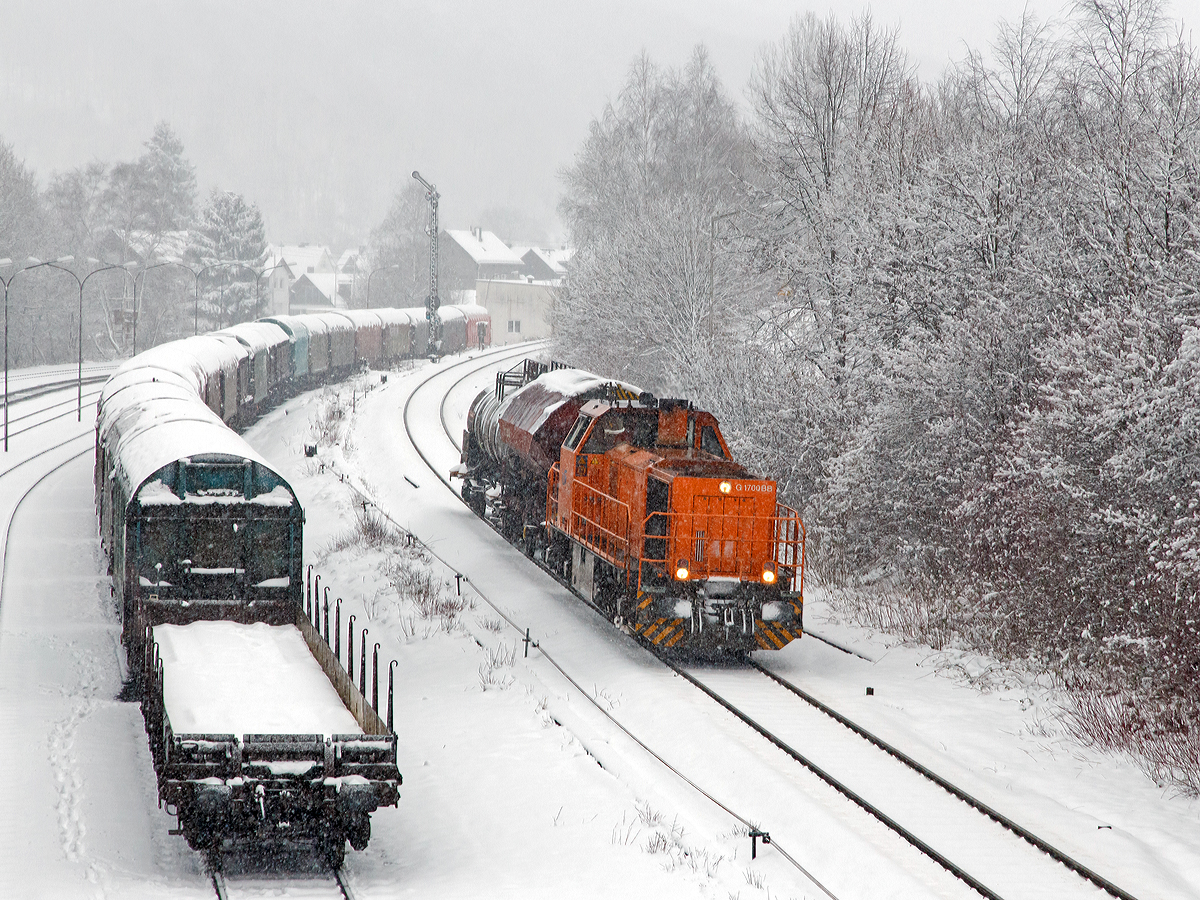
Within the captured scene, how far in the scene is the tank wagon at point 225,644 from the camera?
10.3 metres

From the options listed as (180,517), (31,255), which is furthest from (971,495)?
(31,255)

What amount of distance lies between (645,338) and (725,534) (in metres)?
23.1

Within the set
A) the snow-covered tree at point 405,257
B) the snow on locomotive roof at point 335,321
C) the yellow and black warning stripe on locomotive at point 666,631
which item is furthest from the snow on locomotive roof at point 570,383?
the snow-covered tree at point 405,257

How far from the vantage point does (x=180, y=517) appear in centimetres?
1510

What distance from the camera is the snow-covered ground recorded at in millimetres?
10398

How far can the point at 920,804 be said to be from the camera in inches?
464

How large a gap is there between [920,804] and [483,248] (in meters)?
111

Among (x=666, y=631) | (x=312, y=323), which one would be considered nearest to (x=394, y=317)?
(x=312, y=323)

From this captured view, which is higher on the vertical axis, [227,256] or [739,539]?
[227,256]

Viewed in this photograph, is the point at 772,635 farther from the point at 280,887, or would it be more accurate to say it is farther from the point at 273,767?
the point at 280,887

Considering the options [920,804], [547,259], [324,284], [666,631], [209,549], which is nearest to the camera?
[920,804]

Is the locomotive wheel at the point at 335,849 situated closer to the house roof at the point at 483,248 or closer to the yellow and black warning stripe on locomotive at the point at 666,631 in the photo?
the yellow and black warning stripe on locomotive at the point at 666,631

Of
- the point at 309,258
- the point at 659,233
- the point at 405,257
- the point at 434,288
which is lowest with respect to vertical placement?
the point at 434,288

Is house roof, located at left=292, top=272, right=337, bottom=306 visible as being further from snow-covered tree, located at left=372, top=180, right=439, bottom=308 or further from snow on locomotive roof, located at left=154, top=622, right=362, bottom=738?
snow on locomotive roof, located at left=154, top=622, right=362, bottom=738
